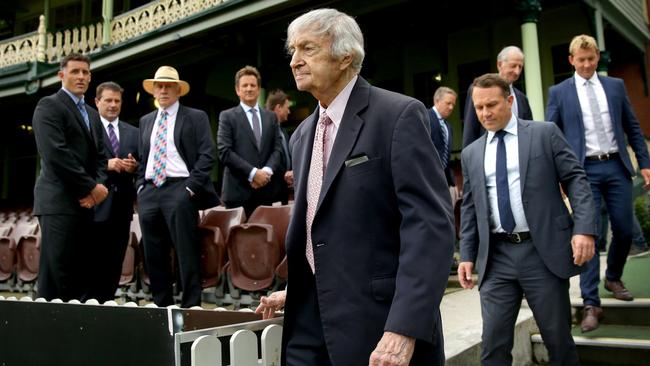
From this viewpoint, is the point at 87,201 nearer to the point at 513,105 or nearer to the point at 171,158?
the point at 171,158

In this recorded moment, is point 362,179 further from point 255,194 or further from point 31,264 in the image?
point 31,264

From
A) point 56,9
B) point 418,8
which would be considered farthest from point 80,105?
point 56,9

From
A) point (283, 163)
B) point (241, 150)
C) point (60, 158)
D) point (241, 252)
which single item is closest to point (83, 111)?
point (60, 158)

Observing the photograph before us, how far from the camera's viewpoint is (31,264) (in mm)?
6461

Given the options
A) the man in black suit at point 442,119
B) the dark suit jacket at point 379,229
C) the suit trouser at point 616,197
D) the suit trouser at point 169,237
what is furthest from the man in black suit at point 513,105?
the dark suit jacket at point 379,229

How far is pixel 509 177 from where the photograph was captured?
2957mm

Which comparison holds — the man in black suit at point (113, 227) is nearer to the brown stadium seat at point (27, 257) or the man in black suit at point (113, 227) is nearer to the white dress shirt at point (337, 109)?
the brown stadium seat at point (27, 257)

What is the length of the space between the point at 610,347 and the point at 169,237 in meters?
3.19

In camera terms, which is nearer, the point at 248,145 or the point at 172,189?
the point at 172,189

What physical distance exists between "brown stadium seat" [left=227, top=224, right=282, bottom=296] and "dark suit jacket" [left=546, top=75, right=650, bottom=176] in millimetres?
2322

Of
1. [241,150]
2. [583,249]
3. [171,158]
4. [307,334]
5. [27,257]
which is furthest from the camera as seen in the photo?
[27,257]

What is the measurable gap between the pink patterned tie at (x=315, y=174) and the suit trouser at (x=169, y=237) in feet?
8.30

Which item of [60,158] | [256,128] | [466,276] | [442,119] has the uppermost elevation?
[442,119]

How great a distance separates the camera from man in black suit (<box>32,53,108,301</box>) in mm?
3770
